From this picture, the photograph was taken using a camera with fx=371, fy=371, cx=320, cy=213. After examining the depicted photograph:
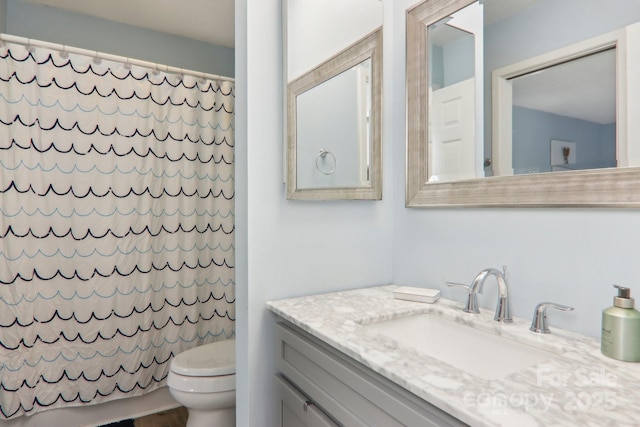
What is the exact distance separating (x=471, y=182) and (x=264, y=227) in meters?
0.70

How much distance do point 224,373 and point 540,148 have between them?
1.57 meters

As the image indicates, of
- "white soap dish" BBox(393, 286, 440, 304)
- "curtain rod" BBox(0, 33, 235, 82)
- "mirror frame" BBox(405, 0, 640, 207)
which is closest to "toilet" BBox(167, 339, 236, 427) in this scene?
"white soap dish" BBox(393, 286, 440, 304)

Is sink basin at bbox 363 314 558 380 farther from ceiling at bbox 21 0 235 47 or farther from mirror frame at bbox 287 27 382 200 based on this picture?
ceiling at bbox 21 0 235 47

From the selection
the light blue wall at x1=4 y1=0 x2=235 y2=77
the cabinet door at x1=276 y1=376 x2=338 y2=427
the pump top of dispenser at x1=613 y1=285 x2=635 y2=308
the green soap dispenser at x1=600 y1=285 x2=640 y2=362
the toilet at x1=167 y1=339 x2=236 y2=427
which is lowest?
the toilet at x1=167 y1=339 x2=236 y2=427

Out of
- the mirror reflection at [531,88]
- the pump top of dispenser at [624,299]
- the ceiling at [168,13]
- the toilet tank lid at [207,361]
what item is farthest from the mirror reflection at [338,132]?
the ceiling at [168,13]

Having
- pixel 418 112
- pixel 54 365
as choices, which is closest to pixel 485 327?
pixel 418 112

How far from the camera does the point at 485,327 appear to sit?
3.32 feet

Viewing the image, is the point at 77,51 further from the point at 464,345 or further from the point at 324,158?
the point at 464,345

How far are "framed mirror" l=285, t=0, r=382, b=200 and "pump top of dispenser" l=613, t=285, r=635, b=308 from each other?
2.55ft

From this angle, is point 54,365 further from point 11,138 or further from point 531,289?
point 531,289

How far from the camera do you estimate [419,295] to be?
124cm

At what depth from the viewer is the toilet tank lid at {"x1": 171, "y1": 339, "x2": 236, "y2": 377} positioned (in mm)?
1723

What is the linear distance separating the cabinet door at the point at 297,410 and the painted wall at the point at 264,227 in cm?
11

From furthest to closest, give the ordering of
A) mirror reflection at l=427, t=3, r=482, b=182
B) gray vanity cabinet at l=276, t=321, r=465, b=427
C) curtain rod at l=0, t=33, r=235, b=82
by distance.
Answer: curtain rod at l=0, t=33, r=235, b=82
mirror reflection at l=427, t=3, r=482, b=182
gray vanity cabinet at l=276, t=321, r=465, b=427
